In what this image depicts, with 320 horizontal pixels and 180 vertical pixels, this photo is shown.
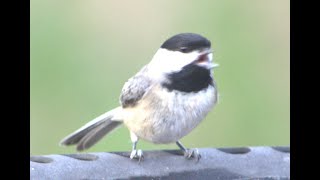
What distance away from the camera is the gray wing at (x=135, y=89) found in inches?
123

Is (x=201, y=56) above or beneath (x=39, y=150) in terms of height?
above

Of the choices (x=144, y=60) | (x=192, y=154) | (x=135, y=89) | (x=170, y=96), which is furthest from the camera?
(x=144, y=60)

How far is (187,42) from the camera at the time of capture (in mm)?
2680

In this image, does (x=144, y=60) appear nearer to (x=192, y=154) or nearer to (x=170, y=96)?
(x=170, y=96)

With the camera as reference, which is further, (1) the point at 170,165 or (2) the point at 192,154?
(2) the point at 192,154

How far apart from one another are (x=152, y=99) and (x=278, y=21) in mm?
2739

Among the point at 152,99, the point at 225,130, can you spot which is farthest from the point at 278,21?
the point at 152,99

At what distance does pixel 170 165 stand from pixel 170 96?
1.20 feet

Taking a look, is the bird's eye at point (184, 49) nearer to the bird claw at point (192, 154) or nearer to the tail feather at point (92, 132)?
the bird claw at point (192, 154)

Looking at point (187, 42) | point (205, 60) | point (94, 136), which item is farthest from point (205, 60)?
point (94, 136)

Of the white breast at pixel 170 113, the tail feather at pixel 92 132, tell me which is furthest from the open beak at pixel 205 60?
the tail feather at pixel 92 132

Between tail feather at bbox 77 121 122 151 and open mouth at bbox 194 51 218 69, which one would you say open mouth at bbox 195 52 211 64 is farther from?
tail feather at bbox 77 121 122 151
